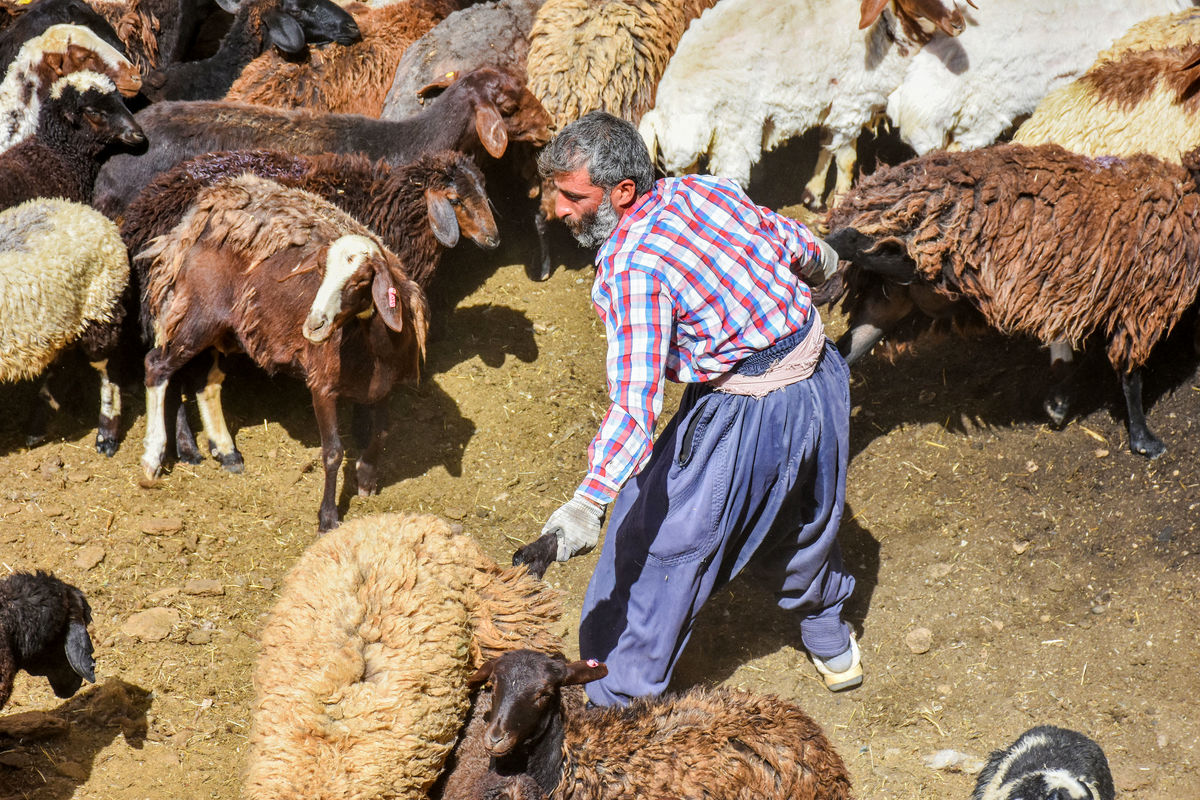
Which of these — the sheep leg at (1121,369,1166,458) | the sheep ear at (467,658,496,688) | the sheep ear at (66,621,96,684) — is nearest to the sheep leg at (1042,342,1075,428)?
the sheep leg at (1121,369,1166,458)

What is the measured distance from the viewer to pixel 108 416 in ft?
19.5

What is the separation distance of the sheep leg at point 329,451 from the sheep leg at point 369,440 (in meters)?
0.28

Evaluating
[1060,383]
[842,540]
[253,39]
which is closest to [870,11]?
[1060,383]

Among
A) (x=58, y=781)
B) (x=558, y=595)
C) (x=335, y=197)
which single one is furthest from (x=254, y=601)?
(x=335, y=197)

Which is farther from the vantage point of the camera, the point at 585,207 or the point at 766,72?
the point at 766,72

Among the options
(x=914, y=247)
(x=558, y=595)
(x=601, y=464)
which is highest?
(x=601, y=464)

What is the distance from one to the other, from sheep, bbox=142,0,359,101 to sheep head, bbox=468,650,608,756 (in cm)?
614

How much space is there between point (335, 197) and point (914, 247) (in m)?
3.49

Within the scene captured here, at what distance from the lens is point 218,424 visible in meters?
5.98

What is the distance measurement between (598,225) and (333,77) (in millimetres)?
4977

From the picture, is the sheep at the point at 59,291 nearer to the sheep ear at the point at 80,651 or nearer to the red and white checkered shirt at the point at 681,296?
the sheep ear at the point at 80,651

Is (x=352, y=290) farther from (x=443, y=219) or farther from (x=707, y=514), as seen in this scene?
(x=707, y=514)

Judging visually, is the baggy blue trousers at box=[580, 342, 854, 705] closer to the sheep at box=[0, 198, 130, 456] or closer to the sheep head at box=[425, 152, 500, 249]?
the sheep head at box=[425, 152, 500, 249]

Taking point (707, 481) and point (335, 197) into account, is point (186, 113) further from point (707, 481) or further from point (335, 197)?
point (707, 481)
